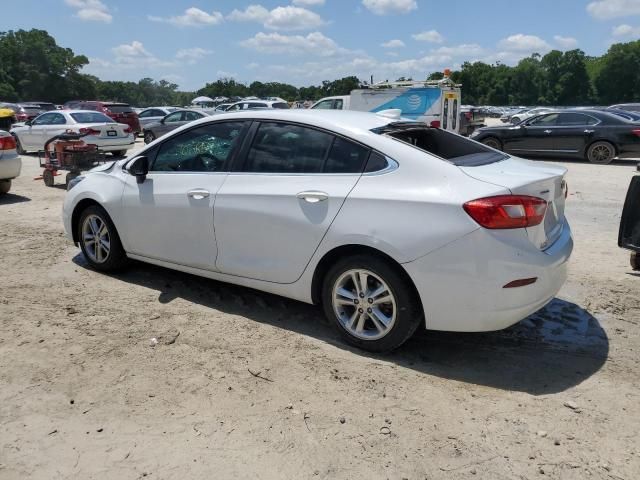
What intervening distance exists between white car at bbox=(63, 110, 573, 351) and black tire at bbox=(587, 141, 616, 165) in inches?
481

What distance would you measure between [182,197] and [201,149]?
17.7 inches

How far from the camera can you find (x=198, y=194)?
4.50 meters

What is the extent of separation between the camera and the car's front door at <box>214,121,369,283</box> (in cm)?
386

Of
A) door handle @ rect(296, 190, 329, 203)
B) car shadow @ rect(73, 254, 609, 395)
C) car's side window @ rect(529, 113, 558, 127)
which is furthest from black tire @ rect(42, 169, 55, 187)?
car's side window @ rect(529, 113, 558, 127)

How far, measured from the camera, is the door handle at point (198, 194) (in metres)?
4.46

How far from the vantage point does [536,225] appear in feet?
11.4

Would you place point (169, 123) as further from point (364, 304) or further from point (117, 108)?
point (364, 304)

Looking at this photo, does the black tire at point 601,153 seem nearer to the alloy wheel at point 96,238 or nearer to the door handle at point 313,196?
the door handle at point 313,196

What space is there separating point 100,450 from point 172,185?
242cm

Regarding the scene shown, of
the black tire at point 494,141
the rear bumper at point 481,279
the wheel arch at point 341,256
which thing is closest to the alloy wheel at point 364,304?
the wheel arch at point 341,256

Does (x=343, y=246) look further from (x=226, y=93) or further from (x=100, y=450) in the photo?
(x=226, y=93)

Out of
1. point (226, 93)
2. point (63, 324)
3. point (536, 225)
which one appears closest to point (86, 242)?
point (63, 324)

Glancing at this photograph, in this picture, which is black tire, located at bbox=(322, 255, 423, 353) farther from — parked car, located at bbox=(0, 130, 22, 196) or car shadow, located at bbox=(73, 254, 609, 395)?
parked car, located at bbox=(0, 130, 22, 196)

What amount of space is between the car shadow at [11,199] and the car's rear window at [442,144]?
8096 millimetres
